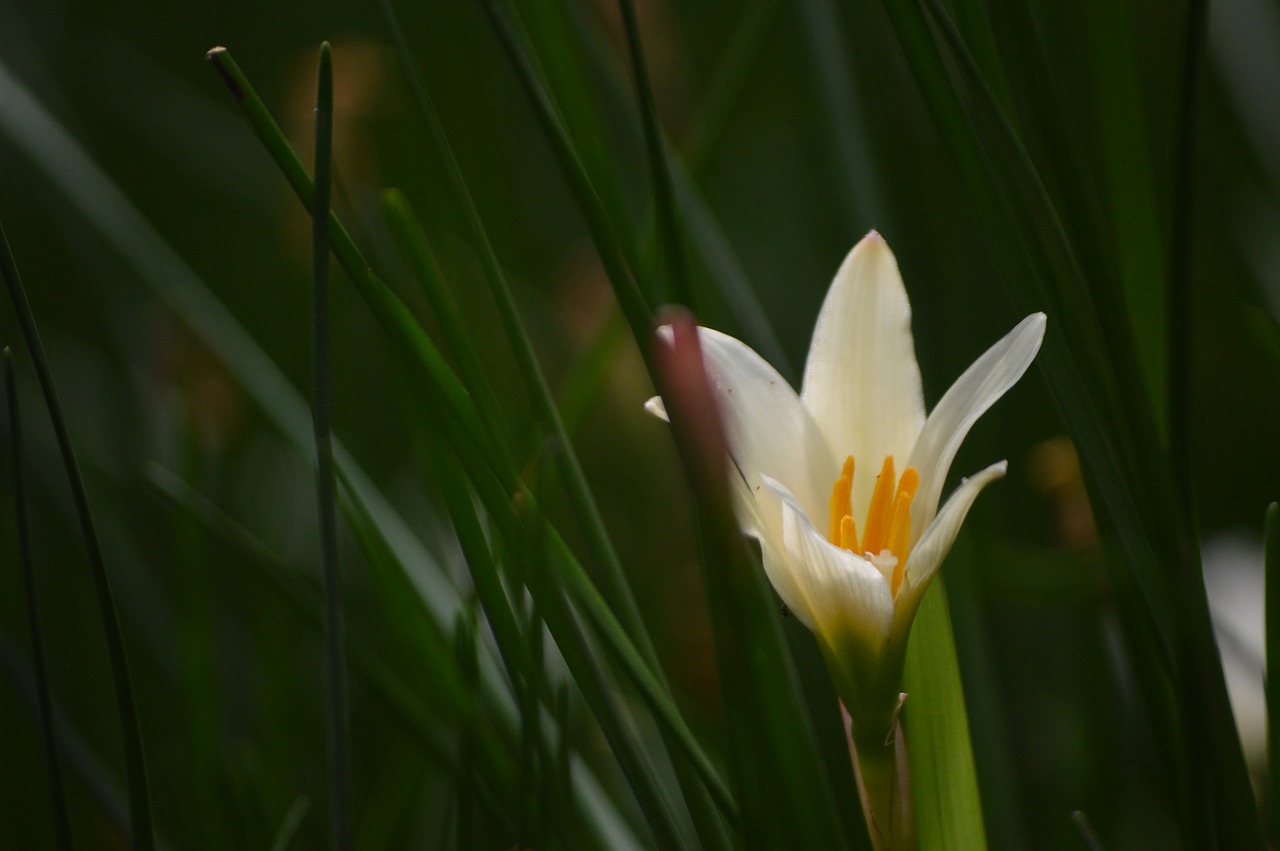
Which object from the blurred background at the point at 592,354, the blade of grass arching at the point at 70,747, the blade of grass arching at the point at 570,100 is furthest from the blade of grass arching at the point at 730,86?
the blade of grass arching at the point at 70,747

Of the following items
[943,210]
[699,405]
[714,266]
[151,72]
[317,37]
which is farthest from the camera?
[317,37]

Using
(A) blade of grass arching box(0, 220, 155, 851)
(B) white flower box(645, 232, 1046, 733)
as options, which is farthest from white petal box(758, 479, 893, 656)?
(A) blade of grass arching box(0, 220, 155, 851)

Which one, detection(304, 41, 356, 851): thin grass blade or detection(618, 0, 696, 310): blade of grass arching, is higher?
detection(618, 0, 696, 310): blade of grass arching

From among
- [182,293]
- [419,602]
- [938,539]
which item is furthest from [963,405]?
[182,293]

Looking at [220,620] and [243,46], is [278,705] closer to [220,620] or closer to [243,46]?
[220,620]

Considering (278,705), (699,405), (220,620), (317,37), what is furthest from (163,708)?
(317,37)

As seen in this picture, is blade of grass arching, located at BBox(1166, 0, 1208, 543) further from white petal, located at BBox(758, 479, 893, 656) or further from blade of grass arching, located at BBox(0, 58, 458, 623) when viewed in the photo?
blade of grass arching, located at BBox(0, 58, 458, 623)
